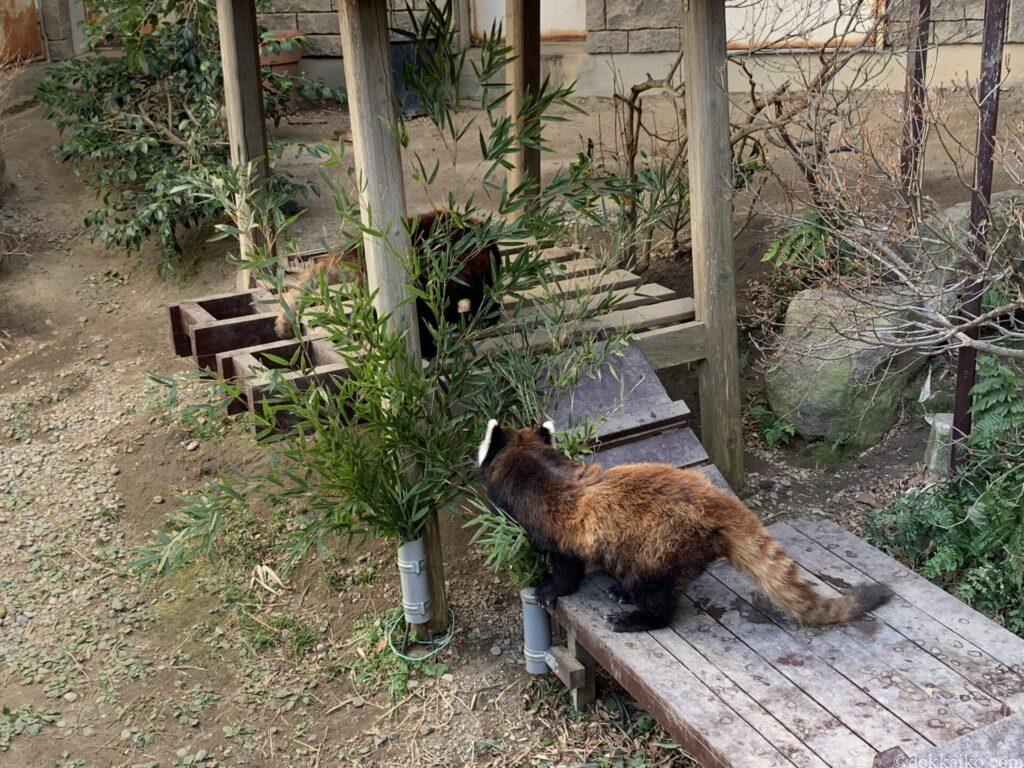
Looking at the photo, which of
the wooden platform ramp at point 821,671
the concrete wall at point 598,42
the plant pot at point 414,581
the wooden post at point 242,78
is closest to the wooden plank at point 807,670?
the wooden platform ramp at point 821,671

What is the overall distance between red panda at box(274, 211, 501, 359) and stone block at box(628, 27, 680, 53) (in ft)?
20.8

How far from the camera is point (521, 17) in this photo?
566 centimetres

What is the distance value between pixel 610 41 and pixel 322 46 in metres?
3.12

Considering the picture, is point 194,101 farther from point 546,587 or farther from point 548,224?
point 546,587

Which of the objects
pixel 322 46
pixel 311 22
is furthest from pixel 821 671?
pixel 311 22

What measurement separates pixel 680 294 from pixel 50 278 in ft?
15.8

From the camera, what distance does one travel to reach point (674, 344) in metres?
4.79

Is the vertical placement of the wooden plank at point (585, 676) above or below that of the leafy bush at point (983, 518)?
below

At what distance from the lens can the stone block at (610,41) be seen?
10250mm

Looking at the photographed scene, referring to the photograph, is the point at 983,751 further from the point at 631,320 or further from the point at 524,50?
the point at 524,50

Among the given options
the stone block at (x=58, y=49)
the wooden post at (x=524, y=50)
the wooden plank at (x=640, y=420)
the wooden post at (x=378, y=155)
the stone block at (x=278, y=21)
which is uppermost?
the stone block at (x=278, y=21)

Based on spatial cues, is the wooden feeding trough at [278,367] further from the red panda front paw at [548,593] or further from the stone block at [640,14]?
the stone block at [640,14]

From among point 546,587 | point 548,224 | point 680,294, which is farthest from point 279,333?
point 680,294

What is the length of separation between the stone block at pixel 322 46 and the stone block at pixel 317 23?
0.17 ft
